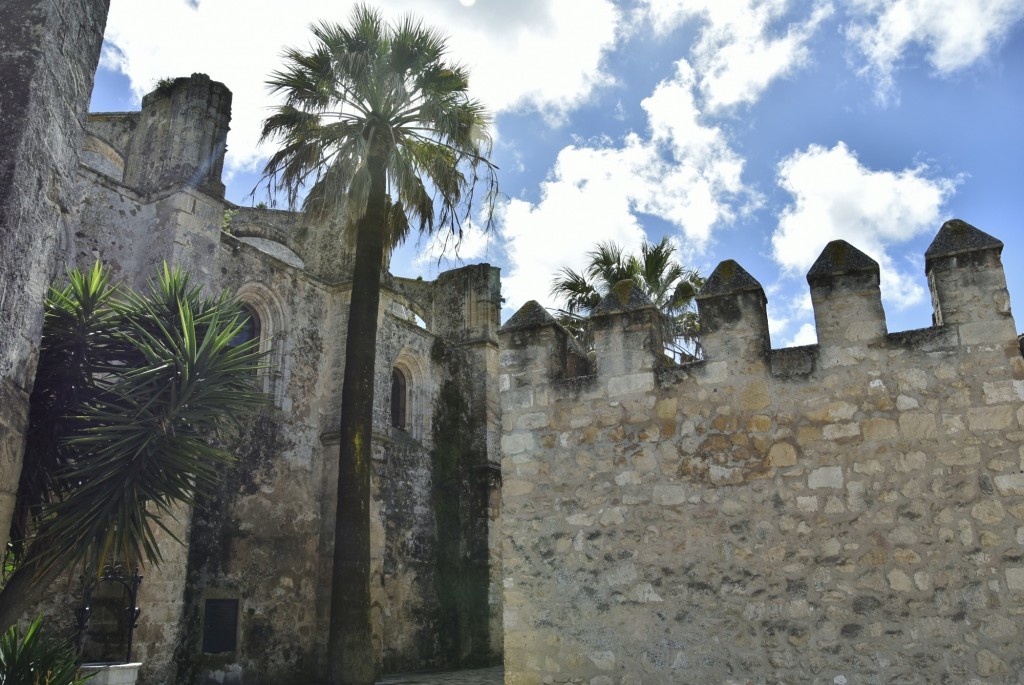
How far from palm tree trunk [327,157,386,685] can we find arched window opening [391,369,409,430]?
6.47 meters

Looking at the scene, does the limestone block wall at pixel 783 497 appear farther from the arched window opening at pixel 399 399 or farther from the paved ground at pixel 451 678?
the arched window opening at pixel 399 399

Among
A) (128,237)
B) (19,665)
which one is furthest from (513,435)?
(128,237)

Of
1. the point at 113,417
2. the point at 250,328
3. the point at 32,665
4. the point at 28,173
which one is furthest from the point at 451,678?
the point at 28,173

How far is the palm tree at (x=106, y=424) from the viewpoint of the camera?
5.72 m

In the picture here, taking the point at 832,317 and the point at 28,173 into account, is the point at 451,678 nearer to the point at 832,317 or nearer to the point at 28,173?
the point at 832,317

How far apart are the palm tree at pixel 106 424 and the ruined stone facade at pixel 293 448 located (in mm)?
5193

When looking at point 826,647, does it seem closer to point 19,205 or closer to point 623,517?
point 623,517

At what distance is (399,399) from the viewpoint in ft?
61.5

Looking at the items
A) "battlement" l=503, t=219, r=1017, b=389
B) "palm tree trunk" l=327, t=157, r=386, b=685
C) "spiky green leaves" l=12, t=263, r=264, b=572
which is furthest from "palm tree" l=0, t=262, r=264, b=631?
"palm tree trunk" l=327, t=157, r=386, b=685

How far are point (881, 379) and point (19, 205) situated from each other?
5.41 metres

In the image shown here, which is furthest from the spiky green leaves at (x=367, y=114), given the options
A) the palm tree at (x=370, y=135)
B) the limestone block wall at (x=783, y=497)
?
the limestone block wall at (x=783, y=497)

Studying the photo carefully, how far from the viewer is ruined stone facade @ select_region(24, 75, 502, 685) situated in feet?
41.8

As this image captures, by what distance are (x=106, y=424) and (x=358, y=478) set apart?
205 inches

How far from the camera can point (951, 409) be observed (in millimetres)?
5715
